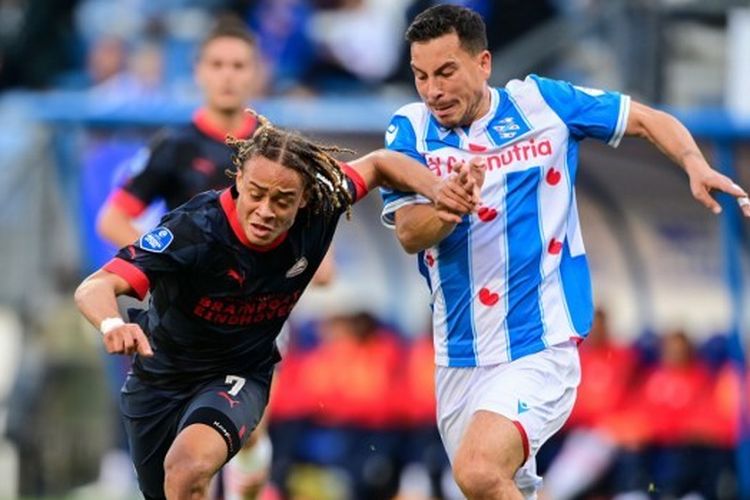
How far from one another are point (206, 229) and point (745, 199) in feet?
6.84

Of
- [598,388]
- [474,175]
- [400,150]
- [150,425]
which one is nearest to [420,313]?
[598,388]

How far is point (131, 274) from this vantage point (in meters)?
7.25

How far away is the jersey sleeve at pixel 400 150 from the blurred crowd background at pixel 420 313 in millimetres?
3865

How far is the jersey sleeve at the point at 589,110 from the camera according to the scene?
7.87 metres

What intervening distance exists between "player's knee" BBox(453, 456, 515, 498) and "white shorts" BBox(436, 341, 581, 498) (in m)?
0.25

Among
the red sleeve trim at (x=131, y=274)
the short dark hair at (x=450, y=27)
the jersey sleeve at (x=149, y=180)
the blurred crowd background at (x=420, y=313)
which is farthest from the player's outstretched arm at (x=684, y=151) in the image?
the blurred crowd background at (x=420, y=313)

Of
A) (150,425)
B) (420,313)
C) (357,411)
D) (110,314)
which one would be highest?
(110,314)

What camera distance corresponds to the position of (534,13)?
1459cm

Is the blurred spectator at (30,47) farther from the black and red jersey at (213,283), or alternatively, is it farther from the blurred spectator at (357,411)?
the black and red jersey at (213,283)

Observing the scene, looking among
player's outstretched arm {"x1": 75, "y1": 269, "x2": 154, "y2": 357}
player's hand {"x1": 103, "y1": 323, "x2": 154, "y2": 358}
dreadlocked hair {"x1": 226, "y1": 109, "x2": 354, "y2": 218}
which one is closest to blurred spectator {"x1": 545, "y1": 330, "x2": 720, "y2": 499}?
dreadlocked hair {"x1": 226, "y1": 109, "x2": 354, "y2": 218}

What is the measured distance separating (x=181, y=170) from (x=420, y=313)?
3.81 m

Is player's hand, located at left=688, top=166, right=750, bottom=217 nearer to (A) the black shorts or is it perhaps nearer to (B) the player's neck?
(B) the player's neck

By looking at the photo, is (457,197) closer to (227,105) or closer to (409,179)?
(409,179)

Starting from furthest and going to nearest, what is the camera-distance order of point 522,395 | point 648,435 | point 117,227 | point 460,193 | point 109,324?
point 648,435, point 117,227, point 522,395, point 460,193, point 109,324
